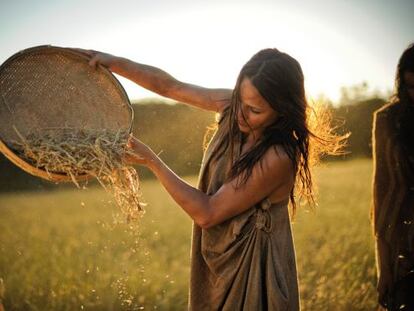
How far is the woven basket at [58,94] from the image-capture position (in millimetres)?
2963

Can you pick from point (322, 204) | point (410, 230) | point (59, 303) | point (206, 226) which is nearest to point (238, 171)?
point (206, 226)

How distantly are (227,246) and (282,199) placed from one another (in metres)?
0.39

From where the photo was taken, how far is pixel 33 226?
29.1 ft

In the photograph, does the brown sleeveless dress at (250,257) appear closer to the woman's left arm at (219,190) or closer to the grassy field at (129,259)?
the woman's left arm at (219,190)

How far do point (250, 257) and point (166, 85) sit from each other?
116 cm

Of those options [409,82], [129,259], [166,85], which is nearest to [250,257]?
[166,85]

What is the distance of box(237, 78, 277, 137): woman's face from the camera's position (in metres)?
2.83

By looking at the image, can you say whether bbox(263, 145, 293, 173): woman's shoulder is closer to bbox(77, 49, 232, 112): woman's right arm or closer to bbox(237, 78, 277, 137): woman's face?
bbox(237, 78, 277, 137): woman's face

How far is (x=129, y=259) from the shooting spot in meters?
6.91

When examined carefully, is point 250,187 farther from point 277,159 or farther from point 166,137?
point 166,137

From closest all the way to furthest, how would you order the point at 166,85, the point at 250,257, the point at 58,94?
the point at 250,257
the point at 58,94
the point at 166,85

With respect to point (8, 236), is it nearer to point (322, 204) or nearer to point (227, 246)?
point (227, 246)

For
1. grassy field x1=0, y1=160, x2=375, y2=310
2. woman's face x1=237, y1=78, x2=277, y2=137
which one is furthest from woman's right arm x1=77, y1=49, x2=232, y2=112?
grassy field x1=0, y1=160, x2=375, y2=310

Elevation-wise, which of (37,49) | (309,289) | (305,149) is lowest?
(309,289)
